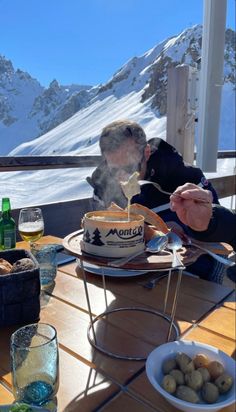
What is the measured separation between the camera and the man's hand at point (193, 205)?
0.90 metres

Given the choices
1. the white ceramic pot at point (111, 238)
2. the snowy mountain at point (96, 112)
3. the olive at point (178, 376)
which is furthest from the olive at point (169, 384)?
the snowy mountain at point (96, 112)

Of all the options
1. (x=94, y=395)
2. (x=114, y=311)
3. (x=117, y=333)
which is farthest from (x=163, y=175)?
(x=94, y=395)

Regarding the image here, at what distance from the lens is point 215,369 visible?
2.06 feet

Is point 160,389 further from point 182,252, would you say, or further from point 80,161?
point 80,161

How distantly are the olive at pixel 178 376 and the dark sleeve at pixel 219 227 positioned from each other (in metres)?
0.45

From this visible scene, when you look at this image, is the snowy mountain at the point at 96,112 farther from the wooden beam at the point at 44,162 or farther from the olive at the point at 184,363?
the olive at the point at 184,363

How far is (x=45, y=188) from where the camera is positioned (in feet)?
7.34

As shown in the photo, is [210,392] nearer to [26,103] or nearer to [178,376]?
[178,376]

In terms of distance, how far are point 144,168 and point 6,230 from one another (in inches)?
35.4

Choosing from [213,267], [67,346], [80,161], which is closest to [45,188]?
[80,161]

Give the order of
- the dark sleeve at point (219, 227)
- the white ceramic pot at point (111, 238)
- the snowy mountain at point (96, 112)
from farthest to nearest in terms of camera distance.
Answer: the snowy mountain at point (96, 112)
the dark sleeve at point (219, 227)
the white ceramic pot at point (111, 238)

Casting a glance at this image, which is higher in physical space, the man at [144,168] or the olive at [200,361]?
the man at [144,168]

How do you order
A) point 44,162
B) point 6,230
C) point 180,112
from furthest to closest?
point 180,112
point 44,162
point 6,230

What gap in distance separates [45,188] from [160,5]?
1810mm
